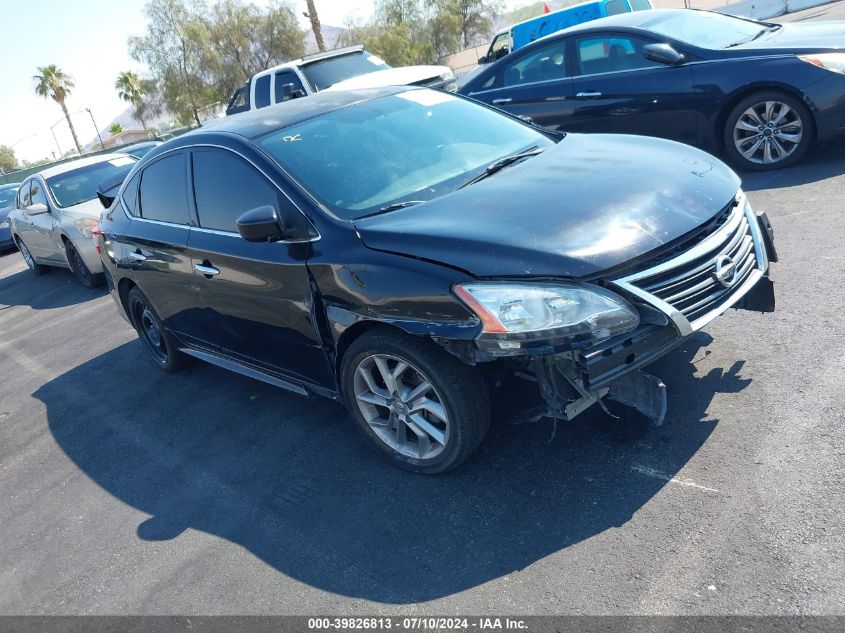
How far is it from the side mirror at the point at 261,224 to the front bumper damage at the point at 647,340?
144cm

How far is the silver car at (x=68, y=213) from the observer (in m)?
9.89

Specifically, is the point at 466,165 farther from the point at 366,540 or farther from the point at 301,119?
the point at 366,540

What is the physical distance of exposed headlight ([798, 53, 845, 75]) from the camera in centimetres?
655

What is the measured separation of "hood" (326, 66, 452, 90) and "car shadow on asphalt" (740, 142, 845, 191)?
6.06m

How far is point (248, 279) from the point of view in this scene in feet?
14.1

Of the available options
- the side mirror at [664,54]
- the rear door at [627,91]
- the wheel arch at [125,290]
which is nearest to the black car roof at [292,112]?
the wheel arch at [125,290]

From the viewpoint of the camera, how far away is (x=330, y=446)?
14.3 feet

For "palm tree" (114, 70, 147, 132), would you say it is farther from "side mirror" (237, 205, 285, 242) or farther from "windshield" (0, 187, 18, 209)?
"side mirror" (237, 205, 285, 242)

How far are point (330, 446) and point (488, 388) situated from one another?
3.99ft

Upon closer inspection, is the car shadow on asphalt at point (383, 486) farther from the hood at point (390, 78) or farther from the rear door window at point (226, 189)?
the hood at point (390, 78)

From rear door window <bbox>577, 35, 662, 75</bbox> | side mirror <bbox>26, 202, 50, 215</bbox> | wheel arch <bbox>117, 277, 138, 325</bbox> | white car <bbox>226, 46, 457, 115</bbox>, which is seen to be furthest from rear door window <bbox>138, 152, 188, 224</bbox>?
white car <bbox>226, 46, 457, 115</bbox>

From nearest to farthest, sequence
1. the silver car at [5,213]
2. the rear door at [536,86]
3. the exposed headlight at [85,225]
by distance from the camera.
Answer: the rear door at [536,86] < the exposed headlight at [85,225] < the silver car at [5,213]

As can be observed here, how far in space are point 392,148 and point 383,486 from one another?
1.86 meters

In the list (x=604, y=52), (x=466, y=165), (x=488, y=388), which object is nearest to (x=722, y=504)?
(x=488, y=388)
